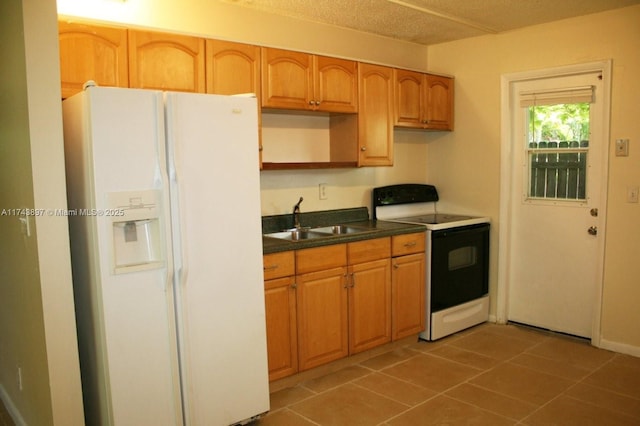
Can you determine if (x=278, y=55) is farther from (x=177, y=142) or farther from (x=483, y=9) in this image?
(x=483, y=9)

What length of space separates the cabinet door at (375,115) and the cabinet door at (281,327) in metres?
1.23

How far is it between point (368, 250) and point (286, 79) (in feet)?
4.19

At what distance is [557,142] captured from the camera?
4.07 m

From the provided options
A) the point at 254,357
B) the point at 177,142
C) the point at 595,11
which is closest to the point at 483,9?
the point at 595,11

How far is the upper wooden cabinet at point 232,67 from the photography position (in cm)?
303

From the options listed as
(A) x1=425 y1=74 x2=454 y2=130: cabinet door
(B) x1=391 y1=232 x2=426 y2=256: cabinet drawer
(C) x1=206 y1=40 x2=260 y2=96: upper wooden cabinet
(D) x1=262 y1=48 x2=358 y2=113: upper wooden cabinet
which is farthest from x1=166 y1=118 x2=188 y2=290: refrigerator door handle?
(A) x1=425 y1=74 x2=454 y2=130: cabinet door

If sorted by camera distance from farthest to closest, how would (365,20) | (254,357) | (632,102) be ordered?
(365,20) < (632,102) < (254,357)

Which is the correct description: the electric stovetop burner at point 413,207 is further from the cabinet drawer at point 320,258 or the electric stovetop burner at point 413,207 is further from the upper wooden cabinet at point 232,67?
the upper wooden cabinet at point 232,67

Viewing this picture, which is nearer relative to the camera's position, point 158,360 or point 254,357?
point 158,360

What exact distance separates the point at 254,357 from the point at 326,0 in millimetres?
2297

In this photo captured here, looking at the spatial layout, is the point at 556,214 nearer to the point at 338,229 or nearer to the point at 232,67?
the point at 338,229

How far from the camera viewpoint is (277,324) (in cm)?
310

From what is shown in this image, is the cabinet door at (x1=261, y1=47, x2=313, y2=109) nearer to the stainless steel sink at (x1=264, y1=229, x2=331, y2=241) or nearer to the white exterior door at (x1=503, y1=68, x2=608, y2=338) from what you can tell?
the stainless steel sink at (x1=264, y1=229, x2=331, y2=241)

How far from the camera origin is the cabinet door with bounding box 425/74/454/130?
436 centimetres
